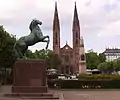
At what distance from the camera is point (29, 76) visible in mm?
24188

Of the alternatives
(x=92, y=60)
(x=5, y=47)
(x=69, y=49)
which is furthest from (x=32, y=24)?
(x=92, y=60)

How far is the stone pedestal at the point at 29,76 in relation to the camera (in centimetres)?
2405

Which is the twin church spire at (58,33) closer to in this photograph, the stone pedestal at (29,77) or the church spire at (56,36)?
the church spire at (56,36)

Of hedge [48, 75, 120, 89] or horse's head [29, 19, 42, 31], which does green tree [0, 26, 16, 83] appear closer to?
hedge [48, 75, 120, 89]

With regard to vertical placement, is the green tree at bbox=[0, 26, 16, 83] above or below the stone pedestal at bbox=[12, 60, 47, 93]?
above

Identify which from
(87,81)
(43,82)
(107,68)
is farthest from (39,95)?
(107,68)

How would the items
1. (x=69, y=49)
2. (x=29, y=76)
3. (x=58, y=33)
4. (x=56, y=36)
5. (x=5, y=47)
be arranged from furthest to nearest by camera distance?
(x=69, y=49), (x=58, y=33), (x=56, y=36), (x=5, y=47), (x=29, y=76)

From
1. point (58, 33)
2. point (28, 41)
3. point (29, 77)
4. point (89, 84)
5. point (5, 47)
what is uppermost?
point (58, 33)

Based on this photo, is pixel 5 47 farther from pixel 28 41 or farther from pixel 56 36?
pixel 56 36

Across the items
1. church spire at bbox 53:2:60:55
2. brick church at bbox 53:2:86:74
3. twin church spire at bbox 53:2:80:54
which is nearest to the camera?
brick church at bbox 53:2:86:74

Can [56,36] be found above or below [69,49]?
above

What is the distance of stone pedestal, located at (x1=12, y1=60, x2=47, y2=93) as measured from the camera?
24.0m

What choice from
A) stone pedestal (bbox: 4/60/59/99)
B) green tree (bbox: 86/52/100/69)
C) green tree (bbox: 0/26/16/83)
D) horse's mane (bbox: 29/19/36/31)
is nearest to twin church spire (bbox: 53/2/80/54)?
green tree (bbox: 86/52/100/69)

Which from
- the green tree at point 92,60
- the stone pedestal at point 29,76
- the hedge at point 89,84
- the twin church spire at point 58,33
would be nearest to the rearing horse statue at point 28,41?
the stone pedestal at point 29,76
